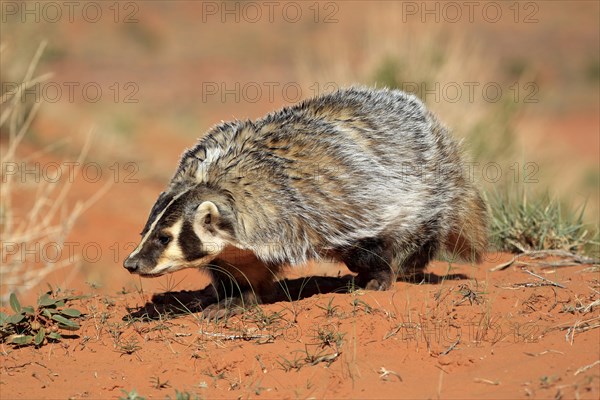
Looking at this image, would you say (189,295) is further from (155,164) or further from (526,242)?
(155,164)

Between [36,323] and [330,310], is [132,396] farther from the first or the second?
[330,310]

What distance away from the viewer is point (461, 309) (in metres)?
4.56

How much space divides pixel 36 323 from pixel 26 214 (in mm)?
4853

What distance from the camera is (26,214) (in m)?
9.23

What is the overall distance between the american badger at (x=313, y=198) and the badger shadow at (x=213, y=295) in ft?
0.44

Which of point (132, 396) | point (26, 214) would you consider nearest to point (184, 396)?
point (132, 396)

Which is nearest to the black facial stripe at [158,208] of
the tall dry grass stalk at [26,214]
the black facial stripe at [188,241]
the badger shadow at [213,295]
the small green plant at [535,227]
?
the black facial stripe at [188,241]

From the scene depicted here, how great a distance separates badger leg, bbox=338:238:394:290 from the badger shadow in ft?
0.43

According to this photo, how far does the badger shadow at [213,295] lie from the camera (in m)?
5.01

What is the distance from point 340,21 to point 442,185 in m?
30.6

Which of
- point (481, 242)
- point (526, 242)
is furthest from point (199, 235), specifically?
point (526, 242)

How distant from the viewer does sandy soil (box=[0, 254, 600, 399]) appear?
12.5 feet

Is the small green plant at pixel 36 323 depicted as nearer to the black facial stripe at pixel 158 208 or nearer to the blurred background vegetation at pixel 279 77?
the black facial stripe at pixel 158 208

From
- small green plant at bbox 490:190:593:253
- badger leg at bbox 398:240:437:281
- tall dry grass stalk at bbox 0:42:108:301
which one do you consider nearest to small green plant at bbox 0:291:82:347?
tall dry grass stalk at bbox 0:42:108:301
